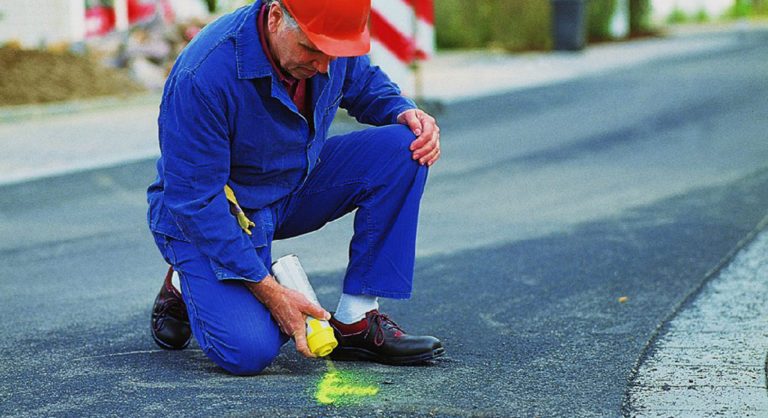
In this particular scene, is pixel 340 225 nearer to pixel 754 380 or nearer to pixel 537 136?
pixel 754 380

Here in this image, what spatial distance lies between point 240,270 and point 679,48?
1756cm

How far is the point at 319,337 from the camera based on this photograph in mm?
3564

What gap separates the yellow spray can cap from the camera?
357 cm

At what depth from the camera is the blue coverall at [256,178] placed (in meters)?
3.45

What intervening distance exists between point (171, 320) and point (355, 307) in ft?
2.29

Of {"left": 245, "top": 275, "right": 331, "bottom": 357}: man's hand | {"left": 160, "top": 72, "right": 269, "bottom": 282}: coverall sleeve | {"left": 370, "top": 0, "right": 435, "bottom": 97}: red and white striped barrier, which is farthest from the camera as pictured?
{"left": 370, "top": 0, "right": 435, "bottom": 97}: red and white striped barrier

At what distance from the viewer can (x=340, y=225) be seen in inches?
256

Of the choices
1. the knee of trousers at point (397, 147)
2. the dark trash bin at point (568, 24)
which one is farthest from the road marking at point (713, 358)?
the dark trash bin at point (568, 24)

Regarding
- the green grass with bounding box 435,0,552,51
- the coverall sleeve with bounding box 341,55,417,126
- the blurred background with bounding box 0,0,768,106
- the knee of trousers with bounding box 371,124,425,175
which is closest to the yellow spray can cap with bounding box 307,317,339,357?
the knee of trousers with bounding box 371,124,425,175

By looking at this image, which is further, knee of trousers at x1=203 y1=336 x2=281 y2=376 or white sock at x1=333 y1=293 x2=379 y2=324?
white sock at x1=333 y1=293 x2=379 y2=324

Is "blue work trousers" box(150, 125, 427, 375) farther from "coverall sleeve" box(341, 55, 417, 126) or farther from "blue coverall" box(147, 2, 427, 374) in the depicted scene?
"coverall sleeve" box(341, 55, 417, 126)

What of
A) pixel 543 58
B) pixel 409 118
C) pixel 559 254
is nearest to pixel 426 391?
pixel 409 118

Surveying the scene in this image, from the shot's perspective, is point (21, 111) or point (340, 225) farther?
point (21, 111)

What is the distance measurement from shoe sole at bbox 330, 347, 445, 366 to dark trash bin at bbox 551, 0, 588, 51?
16168 mm
